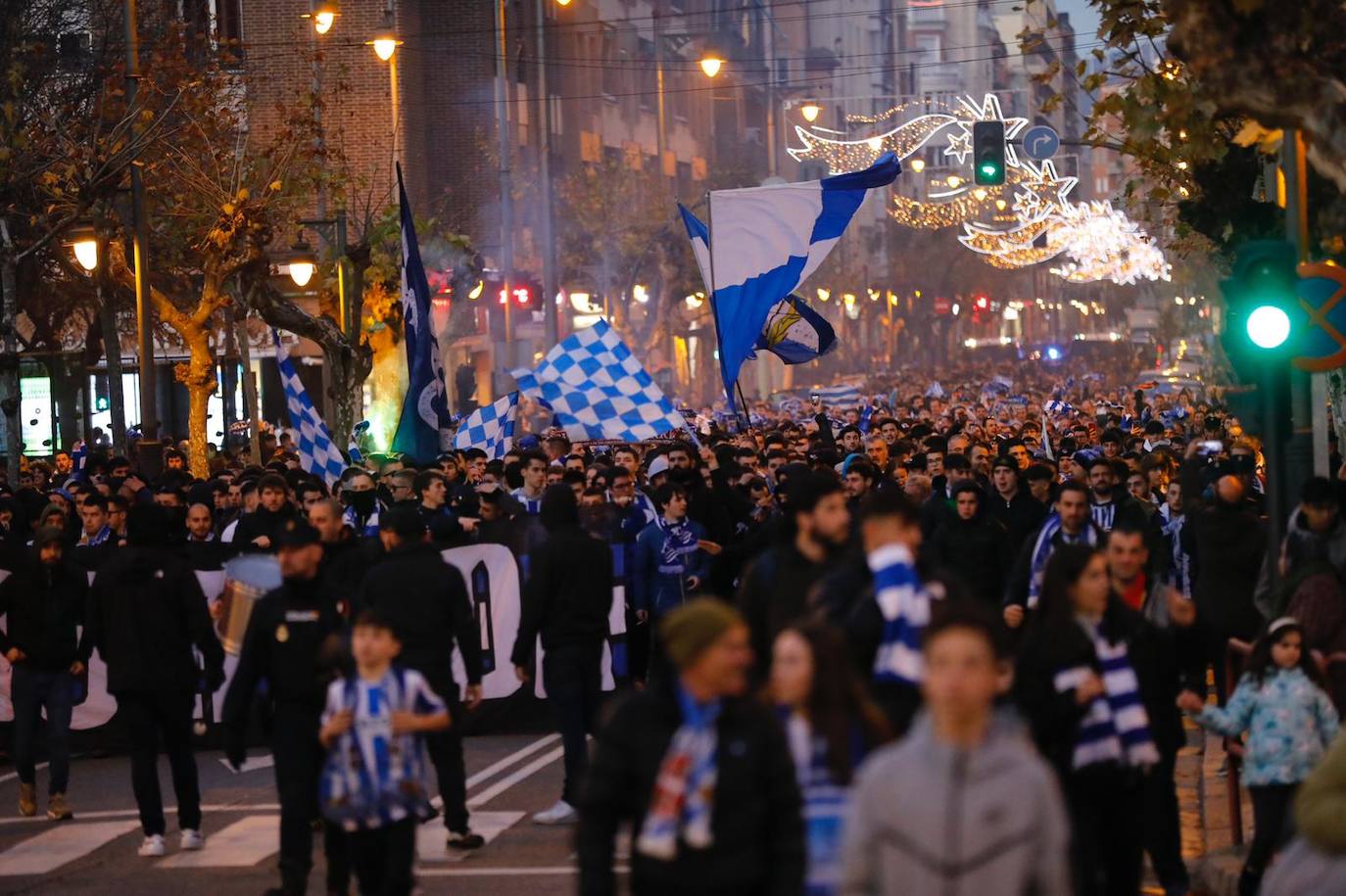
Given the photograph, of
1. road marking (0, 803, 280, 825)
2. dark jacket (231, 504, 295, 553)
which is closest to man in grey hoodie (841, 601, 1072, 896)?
road marking (0, 803, 280, 825)

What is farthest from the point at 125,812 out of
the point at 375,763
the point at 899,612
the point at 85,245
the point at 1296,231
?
the point at 85,245

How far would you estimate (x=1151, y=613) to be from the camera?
8984mm

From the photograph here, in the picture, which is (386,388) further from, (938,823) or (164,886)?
(938,823)

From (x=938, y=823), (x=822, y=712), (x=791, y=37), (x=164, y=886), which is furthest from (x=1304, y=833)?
(x=791, y=37)

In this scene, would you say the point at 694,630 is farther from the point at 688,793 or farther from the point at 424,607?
the point at 424,607

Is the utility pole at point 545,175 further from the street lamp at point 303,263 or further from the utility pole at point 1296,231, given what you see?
Result: the utility pole at point 1296,231

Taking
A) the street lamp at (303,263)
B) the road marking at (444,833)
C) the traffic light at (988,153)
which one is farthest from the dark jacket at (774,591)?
the street lamp at (303,263)

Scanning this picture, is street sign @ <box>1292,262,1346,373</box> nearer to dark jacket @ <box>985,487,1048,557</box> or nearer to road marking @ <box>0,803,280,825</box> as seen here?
dark jacket @ <box>985,487,1048,557</box>

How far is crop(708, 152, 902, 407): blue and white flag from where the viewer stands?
68.6 feet

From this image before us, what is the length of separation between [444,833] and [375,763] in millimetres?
3259

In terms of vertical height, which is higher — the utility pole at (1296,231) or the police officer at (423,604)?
the utility pole at (1296,231)

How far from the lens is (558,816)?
36.7 ft

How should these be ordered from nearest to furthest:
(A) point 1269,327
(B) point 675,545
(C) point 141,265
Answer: (A) point 1269,327
(B) point 675,545
(C) point 141,265

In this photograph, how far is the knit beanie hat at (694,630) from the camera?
18.0 feet
